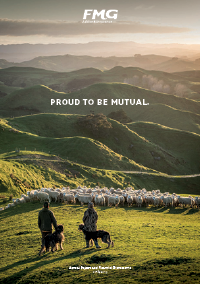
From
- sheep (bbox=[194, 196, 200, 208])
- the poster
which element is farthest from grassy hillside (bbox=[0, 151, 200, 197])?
sheep (bbox=[194, 196, 200, 208])

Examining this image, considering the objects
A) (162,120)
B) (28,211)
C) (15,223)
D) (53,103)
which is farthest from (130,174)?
(53,103)

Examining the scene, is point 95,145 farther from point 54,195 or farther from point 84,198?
point 84,198

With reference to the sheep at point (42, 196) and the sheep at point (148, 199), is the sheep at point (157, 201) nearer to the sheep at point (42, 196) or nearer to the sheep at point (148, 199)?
the sheep at point (148, 199)

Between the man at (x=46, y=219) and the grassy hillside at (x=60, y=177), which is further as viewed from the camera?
the grassy hillside at (x=60, y=177)

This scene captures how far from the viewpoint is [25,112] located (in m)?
142

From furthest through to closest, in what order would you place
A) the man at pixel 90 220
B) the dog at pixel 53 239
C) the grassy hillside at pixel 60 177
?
the grassy hillside at pixel 60 177 → the man at pixel 90 220 → the dog at pixel 53 239

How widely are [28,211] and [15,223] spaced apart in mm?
3813

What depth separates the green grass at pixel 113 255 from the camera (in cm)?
1116

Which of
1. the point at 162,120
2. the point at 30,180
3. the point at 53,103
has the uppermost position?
the point at 53,103

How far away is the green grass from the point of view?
11164 mm

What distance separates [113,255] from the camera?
13.0m

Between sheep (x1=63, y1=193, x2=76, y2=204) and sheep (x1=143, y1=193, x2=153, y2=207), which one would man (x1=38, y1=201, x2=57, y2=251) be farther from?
sheep (x1=143, y1=193, x2=153, y2=207)

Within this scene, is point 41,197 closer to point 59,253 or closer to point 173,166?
point 59,253

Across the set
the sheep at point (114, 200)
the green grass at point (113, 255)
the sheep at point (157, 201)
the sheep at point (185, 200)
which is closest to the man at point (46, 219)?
the green grass at point (113, 255)
